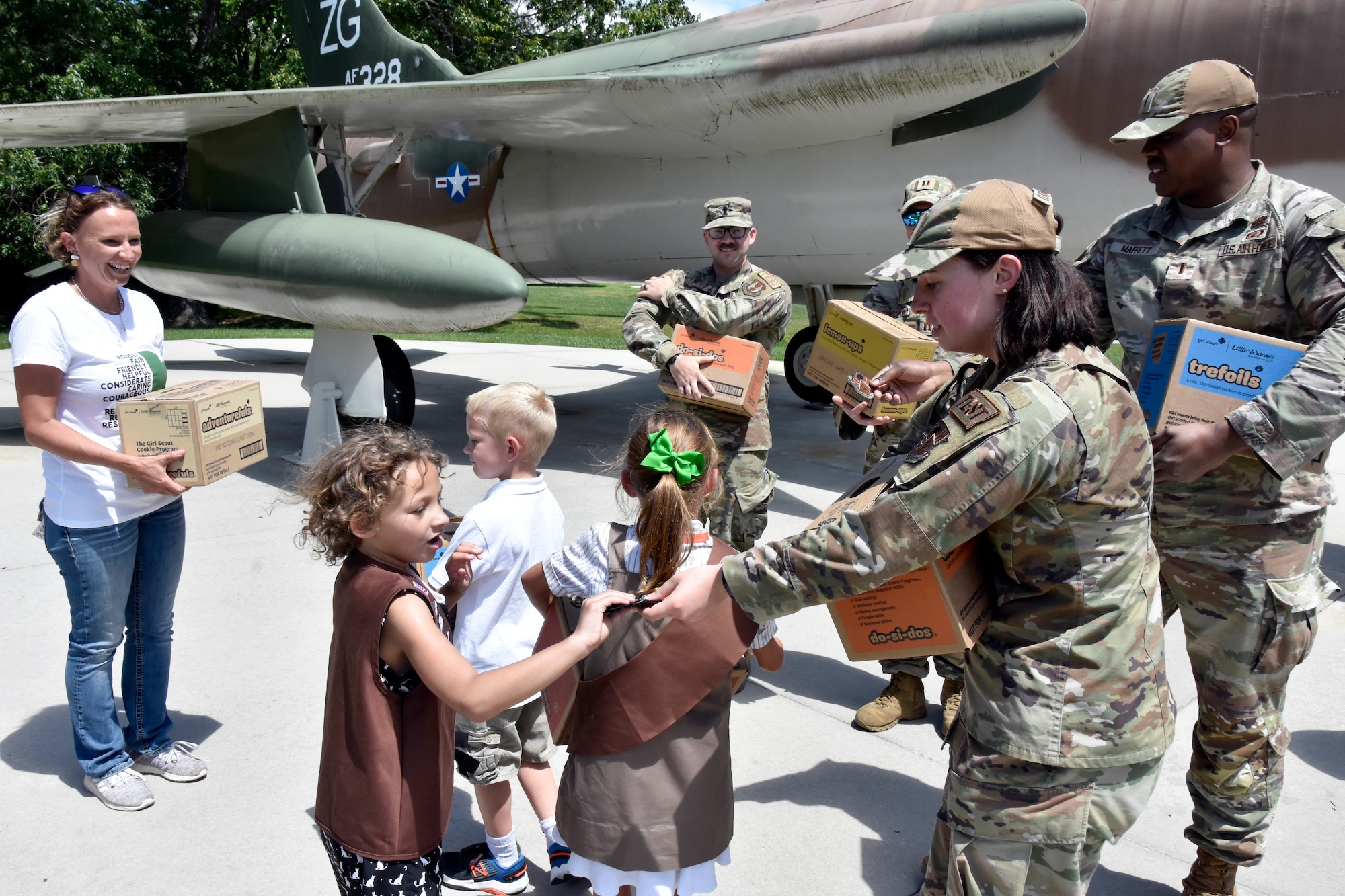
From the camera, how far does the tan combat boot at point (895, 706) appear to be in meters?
3.79

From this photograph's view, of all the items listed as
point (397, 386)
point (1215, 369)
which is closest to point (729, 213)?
point (1215, 369)

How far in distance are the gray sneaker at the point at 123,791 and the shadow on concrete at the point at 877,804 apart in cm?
196

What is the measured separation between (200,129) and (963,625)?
8.52 meters

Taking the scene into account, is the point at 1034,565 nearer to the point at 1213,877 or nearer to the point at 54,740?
the point at 1213,877

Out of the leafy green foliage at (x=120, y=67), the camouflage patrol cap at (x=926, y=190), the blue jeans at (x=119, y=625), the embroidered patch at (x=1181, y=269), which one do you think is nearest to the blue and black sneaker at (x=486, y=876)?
the blue jeans at (x=119, y=625)

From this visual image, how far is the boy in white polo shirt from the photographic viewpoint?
259cm

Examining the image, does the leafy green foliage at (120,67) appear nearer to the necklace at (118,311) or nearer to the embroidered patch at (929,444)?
the necklace at (118,311)

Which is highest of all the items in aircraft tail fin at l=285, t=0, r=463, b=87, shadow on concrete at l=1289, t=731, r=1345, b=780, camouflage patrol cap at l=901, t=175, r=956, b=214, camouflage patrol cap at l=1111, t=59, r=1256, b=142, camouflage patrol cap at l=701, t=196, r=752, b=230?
aircraft tail fin at l=285, t=0, r=463, b=87

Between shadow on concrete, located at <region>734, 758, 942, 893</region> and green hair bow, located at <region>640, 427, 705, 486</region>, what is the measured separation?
4.99 feet

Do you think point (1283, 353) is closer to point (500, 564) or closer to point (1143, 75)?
point (500, 564)

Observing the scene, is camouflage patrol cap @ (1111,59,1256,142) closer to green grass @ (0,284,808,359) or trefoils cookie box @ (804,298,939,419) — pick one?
trefoils cookie box @ (804,298,939,419)

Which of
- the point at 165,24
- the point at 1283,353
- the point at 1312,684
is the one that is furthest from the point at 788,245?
the point at 165,24

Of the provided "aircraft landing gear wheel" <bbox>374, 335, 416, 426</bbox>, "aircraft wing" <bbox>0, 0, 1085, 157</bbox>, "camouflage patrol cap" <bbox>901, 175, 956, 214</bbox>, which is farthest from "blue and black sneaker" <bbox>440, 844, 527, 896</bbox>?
"aircraft landing gear wheel" <bbox>374, 335, 416, 426</bbox>

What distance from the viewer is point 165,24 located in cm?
2328
